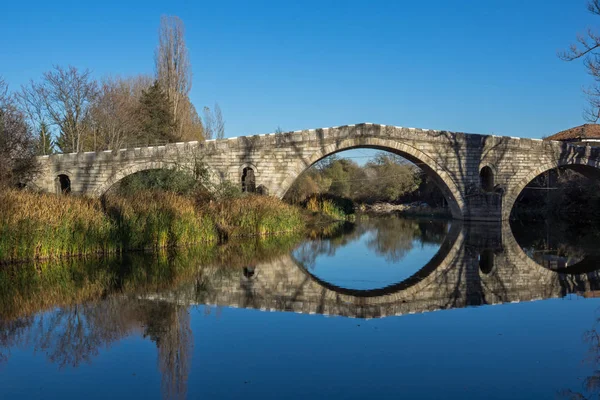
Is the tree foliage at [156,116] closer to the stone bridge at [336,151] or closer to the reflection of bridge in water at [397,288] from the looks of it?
the stone bridge at [336,151]

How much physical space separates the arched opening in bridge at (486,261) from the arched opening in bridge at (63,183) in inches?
614

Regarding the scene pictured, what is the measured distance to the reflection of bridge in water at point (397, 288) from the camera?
7.11 metres

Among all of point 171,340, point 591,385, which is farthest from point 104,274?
point 591,385

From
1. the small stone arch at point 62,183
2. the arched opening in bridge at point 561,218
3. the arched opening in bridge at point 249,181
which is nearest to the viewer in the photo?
the arched opening in bridge at point 561,218

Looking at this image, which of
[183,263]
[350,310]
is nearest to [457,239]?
[183,263]

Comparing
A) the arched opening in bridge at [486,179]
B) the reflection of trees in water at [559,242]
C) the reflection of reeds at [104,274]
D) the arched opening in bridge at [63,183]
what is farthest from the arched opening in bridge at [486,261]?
the arched opening in bridge at [63,183]

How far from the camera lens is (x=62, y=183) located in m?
21.7

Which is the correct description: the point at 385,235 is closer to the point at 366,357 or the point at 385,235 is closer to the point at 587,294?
the point at 587,294

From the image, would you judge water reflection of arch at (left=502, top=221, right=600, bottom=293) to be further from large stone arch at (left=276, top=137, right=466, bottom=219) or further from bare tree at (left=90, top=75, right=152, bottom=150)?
bare tree at (left=90, top=75, right=152, bottom=150)

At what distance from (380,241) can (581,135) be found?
950 inches

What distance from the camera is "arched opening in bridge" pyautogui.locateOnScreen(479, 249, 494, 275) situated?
9977mm

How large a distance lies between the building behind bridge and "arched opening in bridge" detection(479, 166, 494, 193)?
1071 cm

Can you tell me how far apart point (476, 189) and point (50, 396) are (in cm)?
2017

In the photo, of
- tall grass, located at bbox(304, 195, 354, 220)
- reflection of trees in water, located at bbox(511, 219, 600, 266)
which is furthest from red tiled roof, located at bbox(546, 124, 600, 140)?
tall grass, located at bbox(304, 195, 354, 220)
